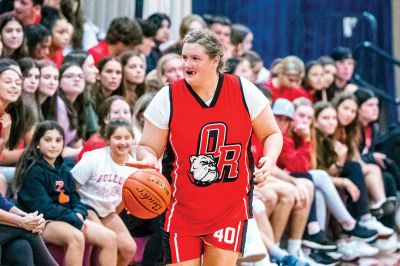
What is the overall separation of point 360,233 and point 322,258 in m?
0.70

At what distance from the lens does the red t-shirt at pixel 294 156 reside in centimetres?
791

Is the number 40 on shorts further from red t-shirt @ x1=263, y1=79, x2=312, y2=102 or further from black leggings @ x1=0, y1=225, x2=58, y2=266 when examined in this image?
red t-shirt @ x1=263, y1=79, x2=312, y2=102

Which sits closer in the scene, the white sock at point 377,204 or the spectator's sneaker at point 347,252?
the spectator's sneaker at point 347,252

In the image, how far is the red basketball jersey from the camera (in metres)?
4.63

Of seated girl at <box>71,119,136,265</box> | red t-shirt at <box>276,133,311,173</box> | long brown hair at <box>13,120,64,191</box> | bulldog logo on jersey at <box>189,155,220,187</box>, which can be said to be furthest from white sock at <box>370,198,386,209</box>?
bulldog logo on jersey at <box>189,155,220,187</box>

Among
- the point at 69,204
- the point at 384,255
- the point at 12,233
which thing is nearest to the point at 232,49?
the point at 384,255

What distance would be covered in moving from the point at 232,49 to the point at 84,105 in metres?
2.82

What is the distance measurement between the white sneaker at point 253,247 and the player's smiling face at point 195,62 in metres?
2.26

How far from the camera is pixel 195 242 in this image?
470cm

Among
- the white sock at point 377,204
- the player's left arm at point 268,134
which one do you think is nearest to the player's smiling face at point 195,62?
the player's left arm at point 268,134

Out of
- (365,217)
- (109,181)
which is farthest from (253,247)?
(365,217)

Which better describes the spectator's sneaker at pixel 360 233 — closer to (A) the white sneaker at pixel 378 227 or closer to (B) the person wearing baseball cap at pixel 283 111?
(A) the white sneaker at pixel 378 227

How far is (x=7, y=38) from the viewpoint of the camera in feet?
23.3

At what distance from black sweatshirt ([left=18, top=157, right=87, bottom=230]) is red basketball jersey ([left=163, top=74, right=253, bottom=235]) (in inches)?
53.4
